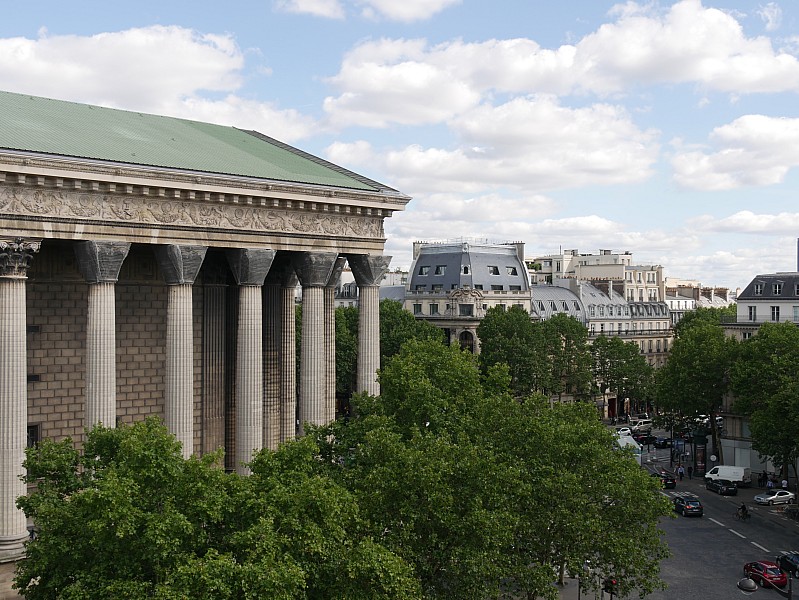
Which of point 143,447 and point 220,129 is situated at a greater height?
point 220,129

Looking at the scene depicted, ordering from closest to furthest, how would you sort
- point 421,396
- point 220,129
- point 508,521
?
point 508,521
point 421,396
point 220,129

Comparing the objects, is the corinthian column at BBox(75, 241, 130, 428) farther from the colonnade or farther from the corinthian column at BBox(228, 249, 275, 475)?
the corinthian column at BBox(228, 249, 275, 475)

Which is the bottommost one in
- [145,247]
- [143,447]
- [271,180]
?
[143,447]

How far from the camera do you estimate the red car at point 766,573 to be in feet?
168

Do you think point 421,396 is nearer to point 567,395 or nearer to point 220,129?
point 220,129

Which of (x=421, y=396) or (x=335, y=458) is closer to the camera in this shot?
(x=335, y=458)

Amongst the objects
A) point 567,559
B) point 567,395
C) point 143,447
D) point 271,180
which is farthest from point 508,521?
point 567,395

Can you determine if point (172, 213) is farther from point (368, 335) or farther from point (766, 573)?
point (766, 573)

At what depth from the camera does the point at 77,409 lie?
45438 millimetres

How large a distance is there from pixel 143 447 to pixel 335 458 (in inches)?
529

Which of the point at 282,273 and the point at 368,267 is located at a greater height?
the point at 368,267

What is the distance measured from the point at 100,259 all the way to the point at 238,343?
9.02m

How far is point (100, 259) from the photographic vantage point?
40.3m

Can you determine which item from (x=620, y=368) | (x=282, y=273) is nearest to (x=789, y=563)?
(x=282, y=273)
